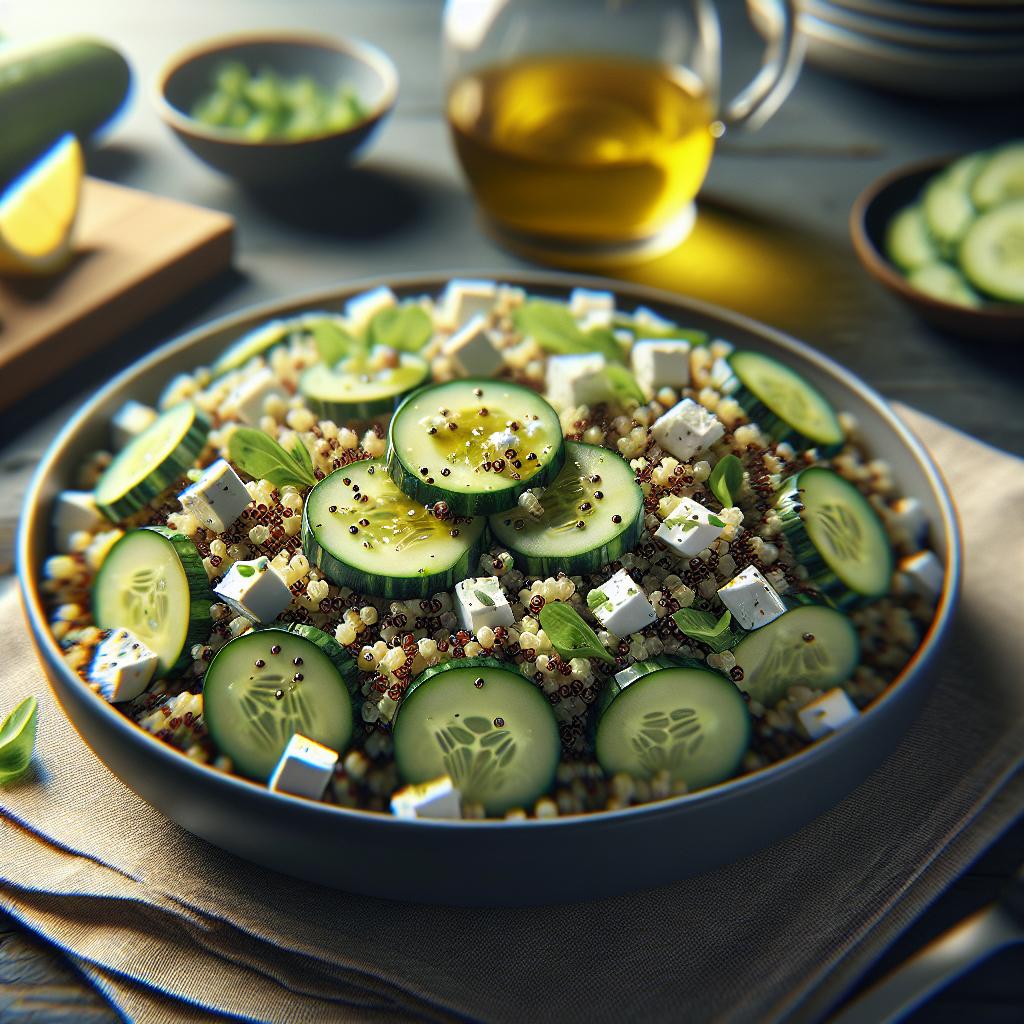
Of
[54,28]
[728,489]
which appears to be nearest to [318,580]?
[728,489]

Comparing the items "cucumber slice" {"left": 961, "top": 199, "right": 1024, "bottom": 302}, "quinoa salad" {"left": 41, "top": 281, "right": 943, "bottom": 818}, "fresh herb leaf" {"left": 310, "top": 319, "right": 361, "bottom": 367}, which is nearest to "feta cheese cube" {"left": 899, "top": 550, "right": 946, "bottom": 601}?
"quinoa salad" {"left": 41, "top": 281, "right": 943, "bottom": 818}

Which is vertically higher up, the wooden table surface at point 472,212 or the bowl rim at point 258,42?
the bowl rim at point 258,42

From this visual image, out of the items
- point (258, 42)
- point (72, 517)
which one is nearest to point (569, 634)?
point (72, 517)

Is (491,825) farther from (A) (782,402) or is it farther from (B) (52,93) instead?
(B) (52,93)

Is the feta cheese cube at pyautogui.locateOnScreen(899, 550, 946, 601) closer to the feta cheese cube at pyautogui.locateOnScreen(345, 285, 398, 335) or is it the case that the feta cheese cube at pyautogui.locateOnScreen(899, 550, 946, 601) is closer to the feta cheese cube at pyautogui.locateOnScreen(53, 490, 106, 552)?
the feta cheese cube at pyautogui.locateOnScreen(345, 285, 398, 335)

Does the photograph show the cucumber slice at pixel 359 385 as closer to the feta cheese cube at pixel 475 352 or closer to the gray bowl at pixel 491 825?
the feta cheese cube at pixel 475 352

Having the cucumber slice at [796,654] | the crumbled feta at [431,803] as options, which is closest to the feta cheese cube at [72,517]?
the crumbled feta at [431,803]
